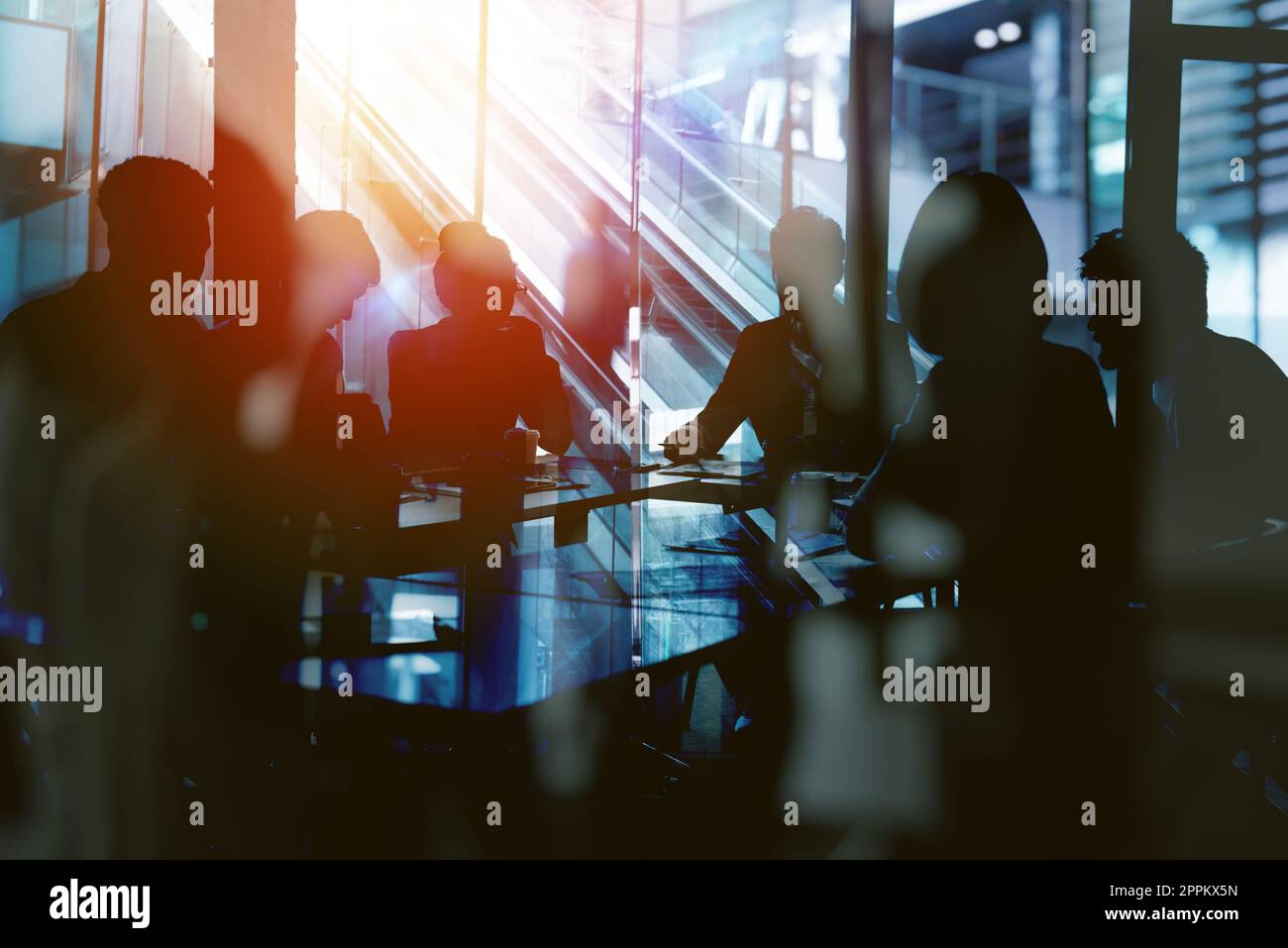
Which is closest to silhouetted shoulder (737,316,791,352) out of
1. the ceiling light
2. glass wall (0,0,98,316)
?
glass wall (0,0,98,316)

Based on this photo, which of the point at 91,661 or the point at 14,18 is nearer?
the point at 91,661

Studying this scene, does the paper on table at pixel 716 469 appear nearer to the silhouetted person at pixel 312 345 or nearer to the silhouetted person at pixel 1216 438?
the silhouetted person at pixel 312 345

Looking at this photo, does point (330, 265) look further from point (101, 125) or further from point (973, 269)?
point (101, 125)

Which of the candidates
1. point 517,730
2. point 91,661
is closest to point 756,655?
point 517,730

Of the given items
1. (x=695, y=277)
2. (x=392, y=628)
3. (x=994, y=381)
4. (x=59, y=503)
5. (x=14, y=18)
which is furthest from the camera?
(x=695, y=277)

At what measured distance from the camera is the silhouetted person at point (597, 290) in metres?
4.65

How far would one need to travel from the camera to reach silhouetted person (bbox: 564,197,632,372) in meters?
4.65

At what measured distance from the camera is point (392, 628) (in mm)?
2863

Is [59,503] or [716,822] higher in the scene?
[59,503]

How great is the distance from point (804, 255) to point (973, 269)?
1.17 m
